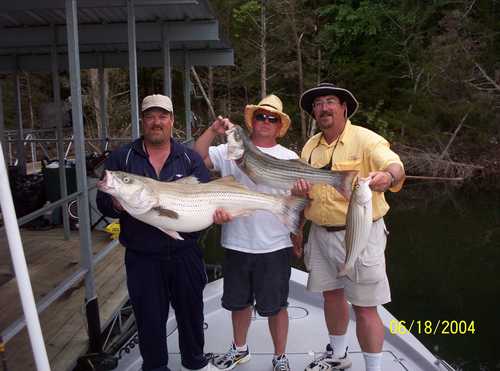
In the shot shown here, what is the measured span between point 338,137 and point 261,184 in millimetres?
638

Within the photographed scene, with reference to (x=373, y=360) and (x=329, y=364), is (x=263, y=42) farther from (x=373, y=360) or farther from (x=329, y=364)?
(x=373, y=360)

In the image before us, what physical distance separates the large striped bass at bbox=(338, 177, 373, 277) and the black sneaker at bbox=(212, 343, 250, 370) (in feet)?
4.22

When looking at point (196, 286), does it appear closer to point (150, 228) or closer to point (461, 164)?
point (150, 228)

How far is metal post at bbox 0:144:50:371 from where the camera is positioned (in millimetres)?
1587

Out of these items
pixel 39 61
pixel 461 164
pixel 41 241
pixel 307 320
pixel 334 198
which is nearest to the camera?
pixel 334 198

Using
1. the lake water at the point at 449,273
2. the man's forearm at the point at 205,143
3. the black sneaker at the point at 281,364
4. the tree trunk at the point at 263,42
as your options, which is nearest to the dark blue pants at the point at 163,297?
the black sneaker at the point at 281,364

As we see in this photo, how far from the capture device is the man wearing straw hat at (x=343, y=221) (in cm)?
325

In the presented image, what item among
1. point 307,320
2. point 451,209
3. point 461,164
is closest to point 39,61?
point 307,320

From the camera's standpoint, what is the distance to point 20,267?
5.34 feet

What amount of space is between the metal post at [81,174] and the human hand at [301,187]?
1960 mm

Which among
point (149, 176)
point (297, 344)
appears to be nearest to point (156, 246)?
point (149, 176)

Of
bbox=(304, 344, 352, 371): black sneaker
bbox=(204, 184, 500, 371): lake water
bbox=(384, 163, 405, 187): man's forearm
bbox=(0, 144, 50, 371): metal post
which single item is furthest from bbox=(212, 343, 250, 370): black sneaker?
bbox=(204, 184, 500, 371): lake water

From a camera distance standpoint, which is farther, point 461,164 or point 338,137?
Result: point 461,164

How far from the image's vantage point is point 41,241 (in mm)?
7230
